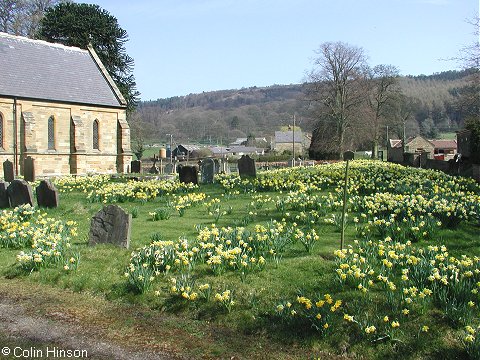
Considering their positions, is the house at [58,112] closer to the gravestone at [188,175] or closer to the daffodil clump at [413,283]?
the gravestone at [188,175]

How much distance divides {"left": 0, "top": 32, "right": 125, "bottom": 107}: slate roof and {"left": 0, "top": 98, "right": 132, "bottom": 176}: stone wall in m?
0.64

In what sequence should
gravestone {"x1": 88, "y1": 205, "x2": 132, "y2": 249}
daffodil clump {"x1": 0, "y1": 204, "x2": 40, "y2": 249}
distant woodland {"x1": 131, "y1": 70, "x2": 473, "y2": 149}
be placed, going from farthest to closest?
distant woodland {"x1": 131, "y1": 70, "x2": 473, "y2": 149} → daffodil clump {"x1": 0, "y1": 204, "x2": 40, "y2": 249} → gravestone {"x1": 88, "y1": 205, "x2": 132, "y2": 249}

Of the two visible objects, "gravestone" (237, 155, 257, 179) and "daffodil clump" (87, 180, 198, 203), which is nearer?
"daffodil clump" (87, 180, 198, 203)

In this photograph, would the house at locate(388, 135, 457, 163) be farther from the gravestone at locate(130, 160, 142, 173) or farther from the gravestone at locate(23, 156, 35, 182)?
the gravestone at locate(23, 156, 35, 182)

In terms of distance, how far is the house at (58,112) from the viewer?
29.8 meters

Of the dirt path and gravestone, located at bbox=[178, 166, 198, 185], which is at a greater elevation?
gravestone, located at bbox=[178, 166, 198, 185]

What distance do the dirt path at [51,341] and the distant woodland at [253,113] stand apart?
53763 millimetres

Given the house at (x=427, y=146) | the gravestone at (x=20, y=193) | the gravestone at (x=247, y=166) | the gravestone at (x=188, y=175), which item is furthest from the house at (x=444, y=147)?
the gravestone at (x=20, y=193)

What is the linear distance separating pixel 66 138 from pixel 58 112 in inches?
76.4

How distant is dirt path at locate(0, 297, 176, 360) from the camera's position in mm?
5078

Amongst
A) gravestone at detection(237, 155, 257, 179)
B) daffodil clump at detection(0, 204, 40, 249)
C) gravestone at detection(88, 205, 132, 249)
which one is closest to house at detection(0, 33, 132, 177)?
gravestone at detection(237, 155, 257, 179)

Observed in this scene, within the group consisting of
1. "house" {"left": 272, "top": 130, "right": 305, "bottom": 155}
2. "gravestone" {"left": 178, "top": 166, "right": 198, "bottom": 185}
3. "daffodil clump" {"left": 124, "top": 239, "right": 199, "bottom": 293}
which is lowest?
"daffodil clump" {"left": 124, "top": 239, "right": 199, "bottom": 293}

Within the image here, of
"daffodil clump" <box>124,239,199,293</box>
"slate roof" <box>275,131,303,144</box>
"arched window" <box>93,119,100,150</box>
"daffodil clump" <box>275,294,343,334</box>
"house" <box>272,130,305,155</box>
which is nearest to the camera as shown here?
"daffodil clump" <box>275,294,343,334</box>

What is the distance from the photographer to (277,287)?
6316mm
